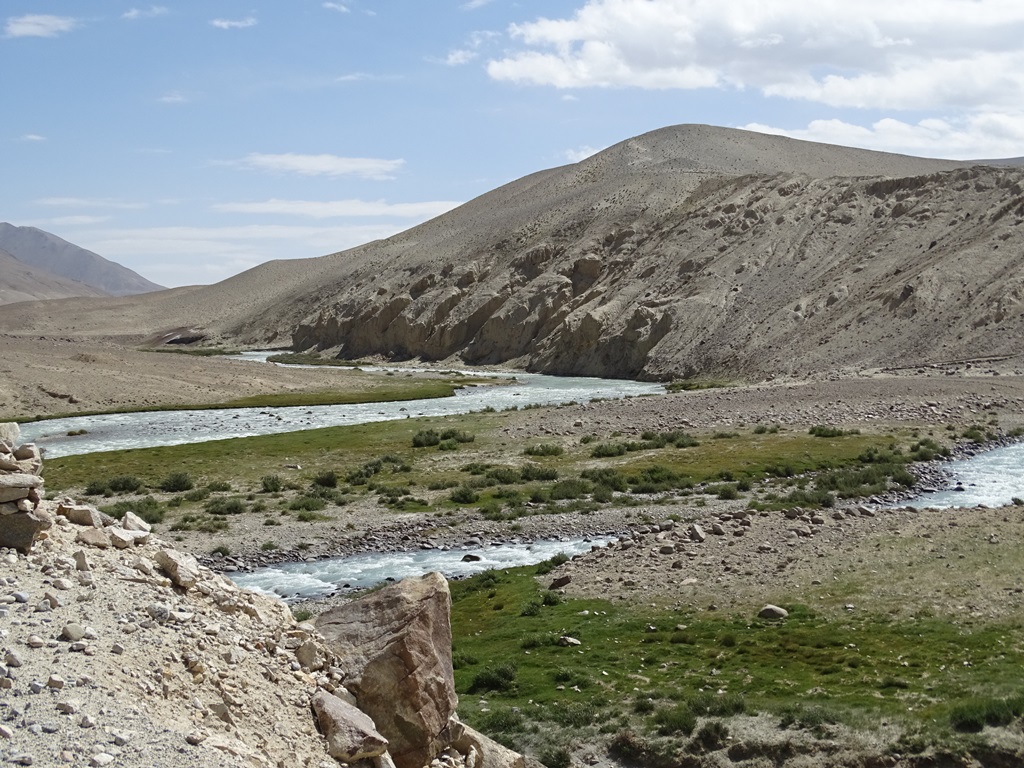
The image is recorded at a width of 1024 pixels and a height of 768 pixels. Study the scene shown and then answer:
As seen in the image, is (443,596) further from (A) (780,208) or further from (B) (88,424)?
(A) (780,208)

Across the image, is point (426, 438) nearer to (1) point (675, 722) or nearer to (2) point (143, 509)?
(2) point (143, 509)

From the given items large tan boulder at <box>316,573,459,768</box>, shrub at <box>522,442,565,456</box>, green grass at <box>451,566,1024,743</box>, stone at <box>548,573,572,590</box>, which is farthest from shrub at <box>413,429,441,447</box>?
large tan boulder at <box>316,573,459,768</box>

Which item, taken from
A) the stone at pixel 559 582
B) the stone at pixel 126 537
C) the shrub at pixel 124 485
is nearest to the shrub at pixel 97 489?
the shrub at pixel 124 485

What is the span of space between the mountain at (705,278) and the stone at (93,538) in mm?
65702

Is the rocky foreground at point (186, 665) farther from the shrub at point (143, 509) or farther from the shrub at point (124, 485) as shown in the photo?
the shrub at point (124, 485)

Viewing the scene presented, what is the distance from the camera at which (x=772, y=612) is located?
19734mm

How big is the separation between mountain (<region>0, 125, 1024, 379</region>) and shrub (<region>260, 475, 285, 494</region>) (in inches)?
1792

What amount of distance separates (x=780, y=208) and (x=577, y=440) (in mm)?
64277

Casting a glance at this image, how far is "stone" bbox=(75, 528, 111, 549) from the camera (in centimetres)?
1048

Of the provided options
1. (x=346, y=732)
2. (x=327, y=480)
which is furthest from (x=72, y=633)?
(x=327, y=480)

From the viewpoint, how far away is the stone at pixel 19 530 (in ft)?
31.8

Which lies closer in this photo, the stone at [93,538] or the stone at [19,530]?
the stone at [19,530]

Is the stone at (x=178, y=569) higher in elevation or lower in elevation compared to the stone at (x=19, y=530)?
lower

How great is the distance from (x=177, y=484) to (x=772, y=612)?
24.7 m
